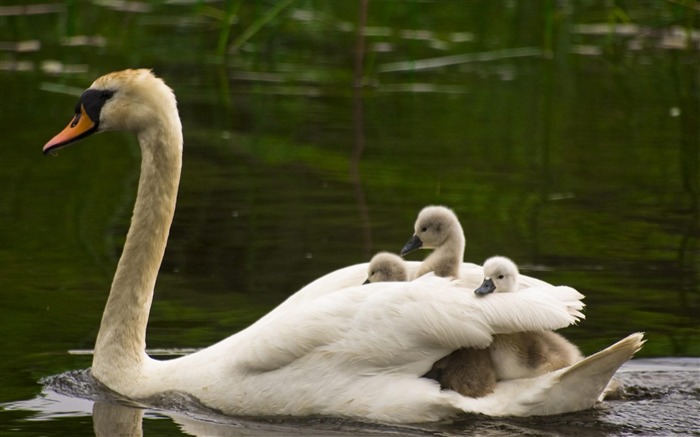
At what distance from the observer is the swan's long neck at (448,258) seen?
6598 millimetres

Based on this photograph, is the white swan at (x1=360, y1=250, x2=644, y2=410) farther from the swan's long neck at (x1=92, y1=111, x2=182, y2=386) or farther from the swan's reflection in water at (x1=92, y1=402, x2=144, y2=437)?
the swan's long neck at (x1=92, y1=111, x2=182, y2=386)

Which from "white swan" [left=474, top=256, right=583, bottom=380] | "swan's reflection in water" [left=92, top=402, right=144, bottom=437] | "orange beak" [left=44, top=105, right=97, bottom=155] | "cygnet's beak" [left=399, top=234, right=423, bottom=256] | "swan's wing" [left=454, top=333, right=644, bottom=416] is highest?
"orange beak" [left=44, top=105, right=97, bottom=155]

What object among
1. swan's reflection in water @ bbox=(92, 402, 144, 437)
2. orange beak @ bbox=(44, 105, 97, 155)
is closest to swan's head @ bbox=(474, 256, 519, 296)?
swan's reflection in water @ bbox=(92, 402, 144, 437)

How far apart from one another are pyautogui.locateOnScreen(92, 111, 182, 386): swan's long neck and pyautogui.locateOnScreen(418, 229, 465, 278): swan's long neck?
1261 millimetres

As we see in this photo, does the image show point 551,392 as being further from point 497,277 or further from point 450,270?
point 450,270

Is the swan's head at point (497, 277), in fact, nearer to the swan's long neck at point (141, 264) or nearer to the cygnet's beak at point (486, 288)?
the cygnet's beak at point (486, 288)

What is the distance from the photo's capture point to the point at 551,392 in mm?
5887

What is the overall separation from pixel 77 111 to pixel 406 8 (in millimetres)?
11972

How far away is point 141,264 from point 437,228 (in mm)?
1367

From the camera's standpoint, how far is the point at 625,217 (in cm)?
990

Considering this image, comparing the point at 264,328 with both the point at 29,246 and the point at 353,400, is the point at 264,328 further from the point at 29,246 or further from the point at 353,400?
the point at 29,246

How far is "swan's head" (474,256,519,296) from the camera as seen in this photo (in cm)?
590

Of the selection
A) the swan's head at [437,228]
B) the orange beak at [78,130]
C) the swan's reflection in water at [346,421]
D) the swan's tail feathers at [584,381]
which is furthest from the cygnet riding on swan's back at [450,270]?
the orange beak at [78,130]

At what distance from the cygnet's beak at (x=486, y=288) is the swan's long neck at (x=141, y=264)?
5.25 ft
